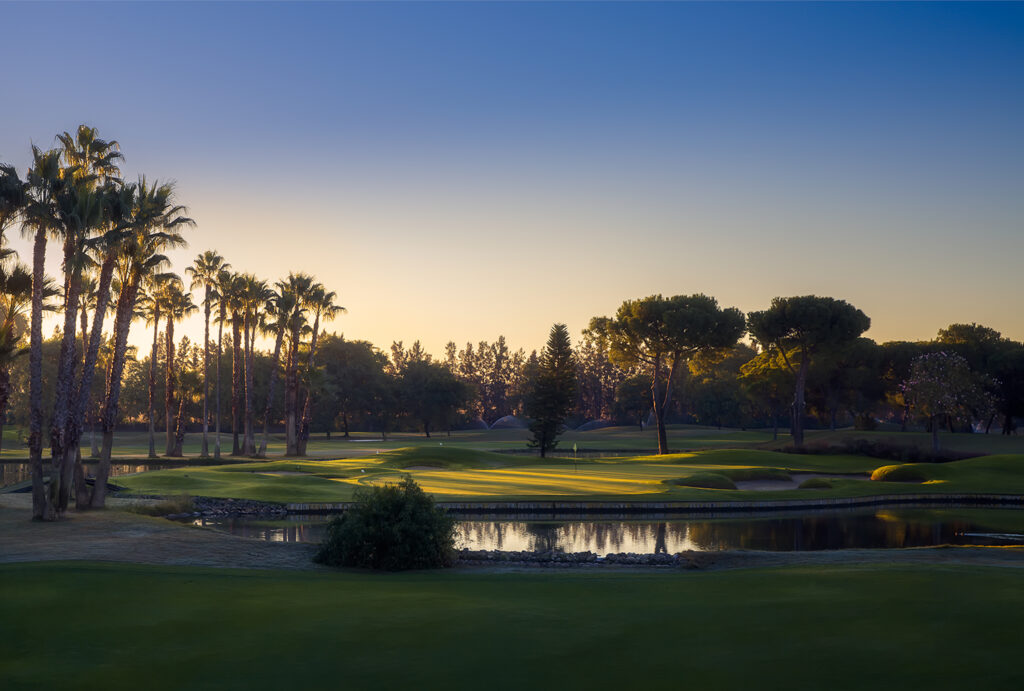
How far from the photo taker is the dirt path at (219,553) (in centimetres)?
1788

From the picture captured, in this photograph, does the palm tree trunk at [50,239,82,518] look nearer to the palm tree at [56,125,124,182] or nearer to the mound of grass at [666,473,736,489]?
the palm tree at [56,125,124,182]

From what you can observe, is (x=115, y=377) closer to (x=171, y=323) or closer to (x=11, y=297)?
(x=11, y=297)

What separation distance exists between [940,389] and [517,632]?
6579 centimetres

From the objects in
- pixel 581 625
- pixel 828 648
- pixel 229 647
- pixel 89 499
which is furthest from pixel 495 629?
pixel 89 499

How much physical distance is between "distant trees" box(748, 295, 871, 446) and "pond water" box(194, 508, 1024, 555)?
43.6m

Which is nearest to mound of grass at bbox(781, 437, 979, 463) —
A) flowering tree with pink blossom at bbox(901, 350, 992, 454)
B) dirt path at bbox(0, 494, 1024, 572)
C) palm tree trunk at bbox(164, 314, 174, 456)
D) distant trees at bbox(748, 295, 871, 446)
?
flowering tree with pink blossom at bbox(901, 350, 992, 454)

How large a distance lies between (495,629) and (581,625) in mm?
1209

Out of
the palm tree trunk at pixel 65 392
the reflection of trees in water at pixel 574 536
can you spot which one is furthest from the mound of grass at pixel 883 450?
the palm tree trunk at pixel 65 392

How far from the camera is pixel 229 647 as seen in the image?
1007 centimetres

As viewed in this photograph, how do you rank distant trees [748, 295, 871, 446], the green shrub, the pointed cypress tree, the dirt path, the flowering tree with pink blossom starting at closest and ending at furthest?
the dirt path < the green shrub < the flowering tree with pink blossom < the pointed cypress tree < distant trees [748, 295, 871, 446]

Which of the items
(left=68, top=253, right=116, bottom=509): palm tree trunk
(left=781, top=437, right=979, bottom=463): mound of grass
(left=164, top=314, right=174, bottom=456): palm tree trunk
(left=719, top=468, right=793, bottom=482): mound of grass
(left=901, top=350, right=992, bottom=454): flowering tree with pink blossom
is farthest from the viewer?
(left=901, top=350, right=992, bottom=454): flowering tree with pink blossom

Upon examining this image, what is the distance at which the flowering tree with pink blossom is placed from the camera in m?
66.4

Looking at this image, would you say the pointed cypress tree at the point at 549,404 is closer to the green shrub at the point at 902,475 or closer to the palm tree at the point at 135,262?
the green shrub at the point at 902,475

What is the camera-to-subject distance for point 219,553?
19.6m
